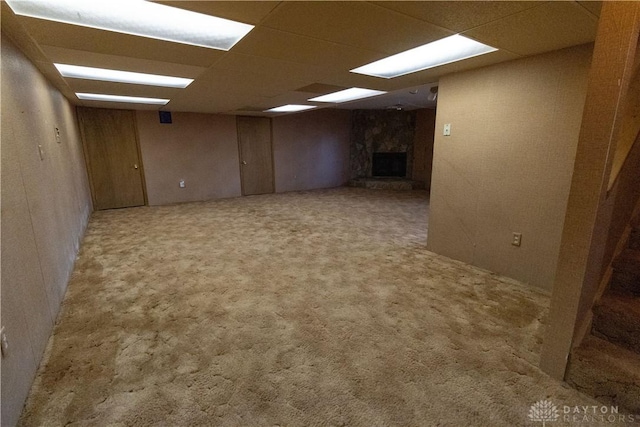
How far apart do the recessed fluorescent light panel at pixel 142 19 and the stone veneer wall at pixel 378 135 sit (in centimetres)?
709

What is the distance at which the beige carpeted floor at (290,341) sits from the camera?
57.5 inches

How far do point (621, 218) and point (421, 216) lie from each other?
11.7 ft

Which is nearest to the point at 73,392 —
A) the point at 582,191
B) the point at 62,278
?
the point at 62,278

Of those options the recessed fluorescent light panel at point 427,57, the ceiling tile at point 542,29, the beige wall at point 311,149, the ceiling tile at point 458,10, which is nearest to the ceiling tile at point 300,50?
the recessed fluorescent light panel at point 427,57

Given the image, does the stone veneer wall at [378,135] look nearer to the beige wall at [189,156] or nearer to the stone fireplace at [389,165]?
the stone fireplace at [389,165]

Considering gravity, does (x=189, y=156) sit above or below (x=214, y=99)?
below

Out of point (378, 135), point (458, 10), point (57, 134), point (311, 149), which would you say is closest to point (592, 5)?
point (458, 10)

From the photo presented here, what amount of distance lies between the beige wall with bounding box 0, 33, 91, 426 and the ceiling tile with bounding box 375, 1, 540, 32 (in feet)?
7.46

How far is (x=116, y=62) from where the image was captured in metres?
2.56

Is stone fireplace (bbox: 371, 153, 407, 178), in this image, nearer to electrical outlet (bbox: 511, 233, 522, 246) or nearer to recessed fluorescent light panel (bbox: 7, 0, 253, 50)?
electrical outlet (bbox: 511, 233, 522, 246)

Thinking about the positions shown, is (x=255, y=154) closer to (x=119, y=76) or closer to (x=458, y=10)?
(x=119, y=76)

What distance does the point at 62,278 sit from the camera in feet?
8.41

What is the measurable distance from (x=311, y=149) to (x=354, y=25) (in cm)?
662

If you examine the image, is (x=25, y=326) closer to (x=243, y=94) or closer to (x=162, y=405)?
(x=162, y=405)
